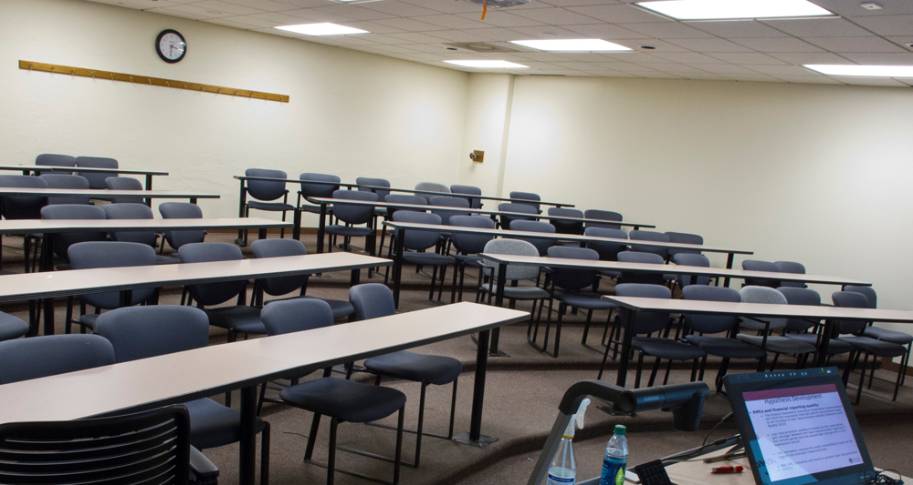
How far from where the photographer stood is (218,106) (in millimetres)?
10227

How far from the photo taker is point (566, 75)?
1163cm

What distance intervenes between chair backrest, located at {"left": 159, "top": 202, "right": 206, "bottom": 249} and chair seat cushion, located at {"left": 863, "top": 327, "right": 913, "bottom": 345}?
6.20 m

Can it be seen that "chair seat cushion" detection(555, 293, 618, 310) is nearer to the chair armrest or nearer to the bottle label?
the chair armrest

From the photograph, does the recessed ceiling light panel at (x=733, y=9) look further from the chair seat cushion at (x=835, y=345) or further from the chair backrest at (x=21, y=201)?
the chair backrest at (x=21, y=201)

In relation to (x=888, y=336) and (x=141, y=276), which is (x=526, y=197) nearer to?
(x=888, y=336)

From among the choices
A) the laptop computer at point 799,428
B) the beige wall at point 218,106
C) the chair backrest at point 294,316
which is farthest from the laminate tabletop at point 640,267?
the beige wall at point 218,106

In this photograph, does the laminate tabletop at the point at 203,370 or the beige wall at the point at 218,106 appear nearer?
the laminate tabletop at the point at 203,370

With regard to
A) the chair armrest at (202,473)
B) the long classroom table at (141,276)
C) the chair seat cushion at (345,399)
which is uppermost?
the long classroom table at (141,276)

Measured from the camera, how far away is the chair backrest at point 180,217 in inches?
237

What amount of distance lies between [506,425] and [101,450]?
3.03 metres

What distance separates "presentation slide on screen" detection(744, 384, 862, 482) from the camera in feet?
5.90

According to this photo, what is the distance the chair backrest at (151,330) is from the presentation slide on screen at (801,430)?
250 centimetres

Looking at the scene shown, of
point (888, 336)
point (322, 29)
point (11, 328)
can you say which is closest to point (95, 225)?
point (11, 328)

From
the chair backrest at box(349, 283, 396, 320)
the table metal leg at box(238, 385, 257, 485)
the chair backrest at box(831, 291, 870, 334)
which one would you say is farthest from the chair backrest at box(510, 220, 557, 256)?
the table metal leg at box(238, 385, 257, 485)
